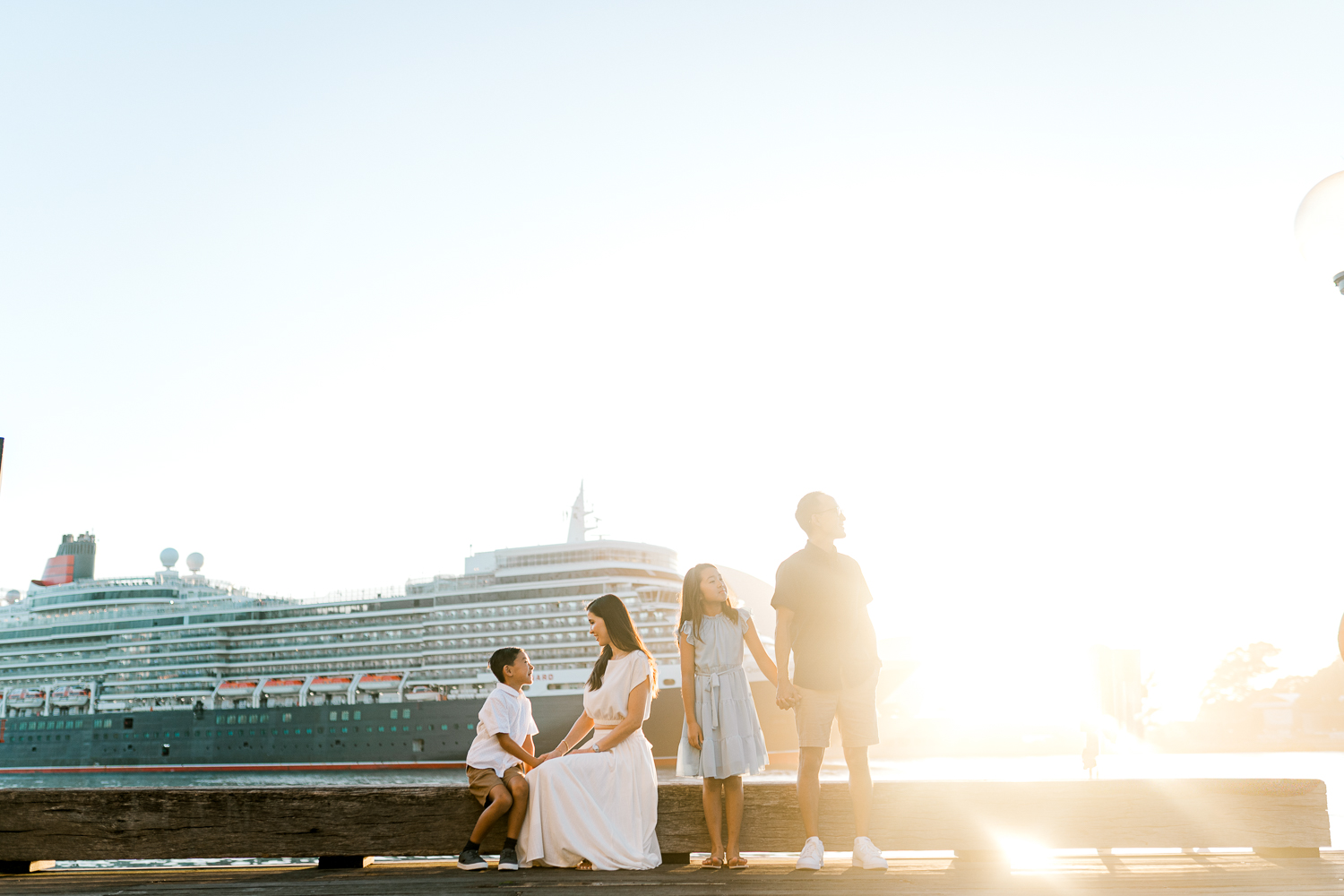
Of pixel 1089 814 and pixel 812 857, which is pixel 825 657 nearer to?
pixel 812 857

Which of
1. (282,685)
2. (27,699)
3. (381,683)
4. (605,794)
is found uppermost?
(605,794)

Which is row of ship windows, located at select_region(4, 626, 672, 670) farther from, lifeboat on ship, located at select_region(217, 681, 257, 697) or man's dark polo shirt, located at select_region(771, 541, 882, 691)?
man's dark polo shirt, located at select_region(771, 541, 882, 691)

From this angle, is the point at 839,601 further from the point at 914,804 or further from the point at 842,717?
the point at 914,804

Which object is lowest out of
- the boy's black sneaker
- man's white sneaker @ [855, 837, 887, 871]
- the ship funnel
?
the boy's black sneaker

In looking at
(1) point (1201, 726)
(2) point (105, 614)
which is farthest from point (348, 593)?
(1) point (1201, 726)

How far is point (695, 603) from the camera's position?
441 cm

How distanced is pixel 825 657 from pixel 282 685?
45.4m

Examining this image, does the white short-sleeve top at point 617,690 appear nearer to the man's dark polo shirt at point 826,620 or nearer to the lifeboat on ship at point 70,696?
the man's dark polo shirt at point 826,620

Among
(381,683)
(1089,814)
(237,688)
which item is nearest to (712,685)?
(1089,814)

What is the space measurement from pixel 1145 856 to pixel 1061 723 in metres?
76.2

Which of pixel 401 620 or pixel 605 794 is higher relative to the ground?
pixel 401 620

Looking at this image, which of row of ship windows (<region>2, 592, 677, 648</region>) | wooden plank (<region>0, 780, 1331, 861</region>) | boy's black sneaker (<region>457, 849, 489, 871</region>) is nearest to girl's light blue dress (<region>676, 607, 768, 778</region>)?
wooden plank (<region>0, 780, 1331, 861</region>)

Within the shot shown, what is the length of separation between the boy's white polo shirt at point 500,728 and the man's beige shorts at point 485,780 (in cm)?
2

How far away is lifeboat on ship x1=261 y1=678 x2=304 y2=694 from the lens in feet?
144
